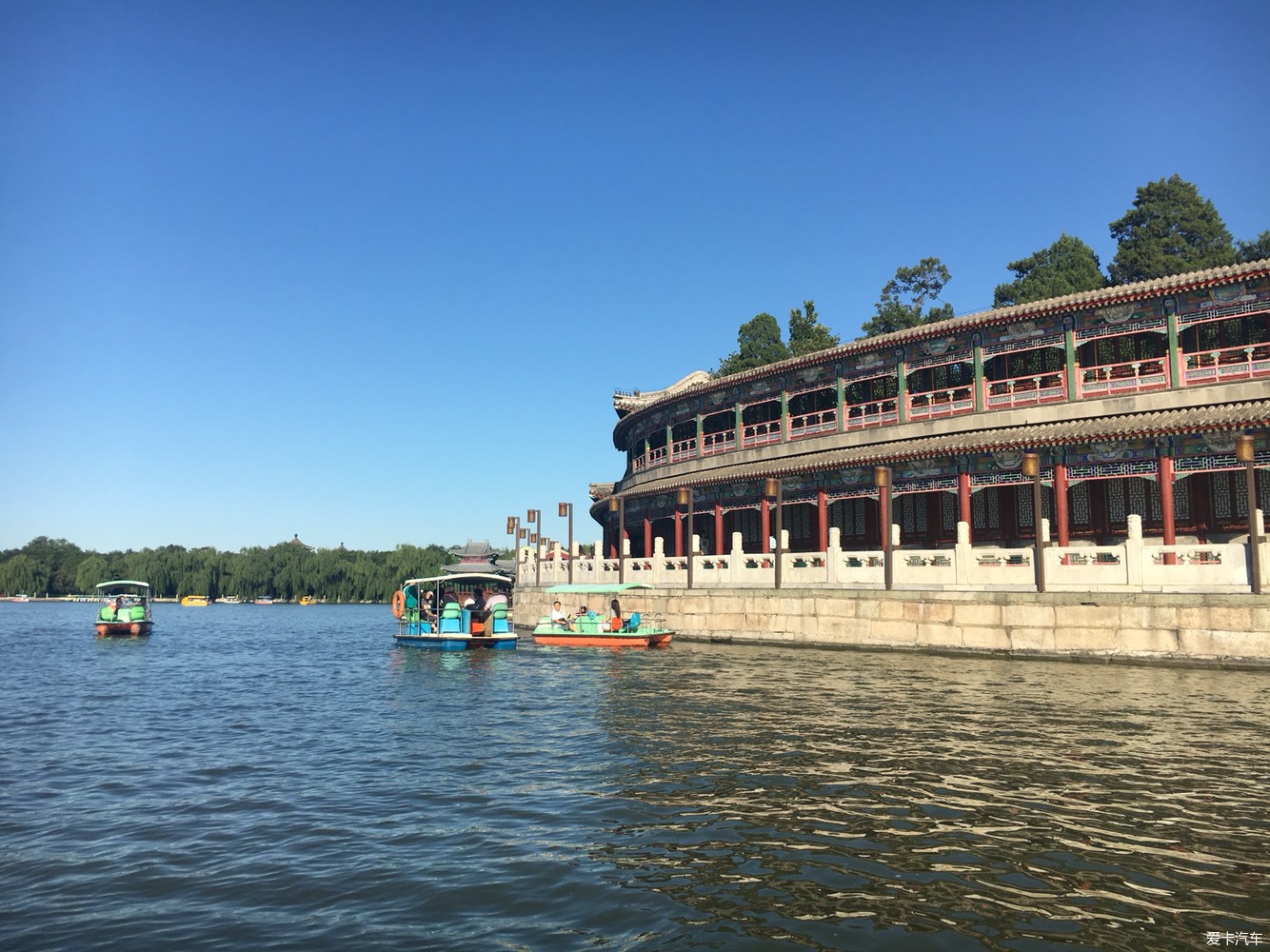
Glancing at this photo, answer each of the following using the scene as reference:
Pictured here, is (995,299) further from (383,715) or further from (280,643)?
(383,715)

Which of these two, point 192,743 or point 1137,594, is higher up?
point 1137,594

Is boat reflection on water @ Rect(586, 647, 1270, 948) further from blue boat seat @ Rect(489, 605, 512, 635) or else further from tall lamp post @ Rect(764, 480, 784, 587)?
blue boat seat @ Rect(489, 605, 512, 635)

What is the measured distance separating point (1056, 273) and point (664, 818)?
52932 mm

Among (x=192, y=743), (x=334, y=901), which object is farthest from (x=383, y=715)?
(x=334, y=901)

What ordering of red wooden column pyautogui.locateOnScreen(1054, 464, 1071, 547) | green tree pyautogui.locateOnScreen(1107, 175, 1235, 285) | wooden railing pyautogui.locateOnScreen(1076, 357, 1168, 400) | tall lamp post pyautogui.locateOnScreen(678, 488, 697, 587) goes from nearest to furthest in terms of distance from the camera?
1. red wooden column pyautogui.locateOnScreen(1054, 464, 1071, 547)
2. wooden railing pyautogui.locateOnScreen(1076, 357, 1168, 400)
3. tall lamp post pyautogui.locateOnScreen(678, 488, 697, 587)
4. green tree pyautogui.locateOnScreen(1107, 175, 1235, 285)

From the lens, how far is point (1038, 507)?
2109cm

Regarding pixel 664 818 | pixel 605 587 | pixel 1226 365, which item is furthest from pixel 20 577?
pixel 664 818

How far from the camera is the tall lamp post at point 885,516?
22.9 meters

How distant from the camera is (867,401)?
30891 millimetres

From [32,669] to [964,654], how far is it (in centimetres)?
2474

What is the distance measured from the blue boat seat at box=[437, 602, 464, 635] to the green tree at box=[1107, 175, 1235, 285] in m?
42.5

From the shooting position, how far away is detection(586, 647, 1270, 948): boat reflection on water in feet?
20.9

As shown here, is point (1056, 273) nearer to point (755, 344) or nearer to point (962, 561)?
point (755, 344)

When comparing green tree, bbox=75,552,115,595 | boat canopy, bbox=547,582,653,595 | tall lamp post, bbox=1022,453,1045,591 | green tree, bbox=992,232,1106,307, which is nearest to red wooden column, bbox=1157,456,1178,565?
tall lamp post, bbox=1022,453,1045,591
